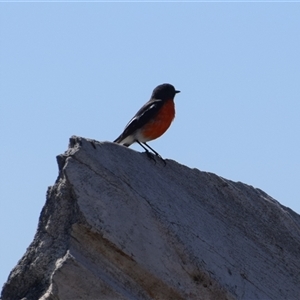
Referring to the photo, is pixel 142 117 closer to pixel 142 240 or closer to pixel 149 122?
pixel 149 122

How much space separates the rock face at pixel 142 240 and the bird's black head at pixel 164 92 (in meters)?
2.34

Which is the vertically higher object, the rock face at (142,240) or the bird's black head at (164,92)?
the bird's black head at (164,92)

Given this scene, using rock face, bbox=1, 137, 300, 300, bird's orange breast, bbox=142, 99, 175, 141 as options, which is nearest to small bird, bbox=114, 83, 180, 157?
bird's orange breast, bbox=142, 99, 175, 141

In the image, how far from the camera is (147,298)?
9.23 meters

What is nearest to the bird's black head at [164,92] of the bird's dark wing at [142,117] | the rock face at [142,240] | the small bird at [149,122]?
the small bird at [149,122]

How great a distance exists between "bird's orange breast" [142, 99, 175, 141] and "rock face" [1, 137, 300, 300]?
1520 mm

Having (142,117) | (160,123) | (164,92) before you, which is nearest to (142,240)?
(142,117)

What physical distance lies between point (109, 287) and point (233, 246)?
2120 mm

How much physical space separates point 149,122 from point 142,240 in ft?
11.0

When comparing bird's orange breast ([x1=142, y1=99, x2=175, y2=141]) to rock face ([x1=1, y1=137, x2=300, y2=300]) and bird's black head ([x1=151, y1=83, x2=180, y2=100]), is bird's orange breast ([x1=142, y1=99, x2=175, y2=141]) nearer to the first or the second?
bird's black head ([x1=151, y1=83, x2=180, y2=100])

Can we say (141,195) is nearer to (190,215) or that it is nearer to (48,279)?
(190,215)

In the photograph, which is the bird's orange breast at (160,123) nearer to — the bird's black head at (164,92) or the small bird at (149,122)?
the small bird at (149,122)

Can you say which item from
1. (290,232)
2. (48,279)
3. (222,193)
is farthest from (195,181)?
(48,279)

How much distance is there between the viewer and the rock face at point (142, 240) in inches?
348
